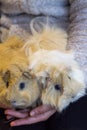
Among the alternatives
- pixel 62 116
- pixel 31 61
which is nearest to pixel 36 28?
pixel 31 61

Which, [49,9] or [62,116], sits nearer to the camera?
[62,116]

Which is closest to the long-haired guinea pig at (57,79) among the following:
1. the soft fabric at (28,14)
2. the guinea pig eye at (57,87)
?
the guinea pig eye at (57,87)

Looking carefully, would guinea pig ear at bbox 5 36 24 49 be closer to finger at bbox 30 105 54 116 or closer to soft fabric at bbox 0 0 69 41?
soft fabric at bbox 0 0 69 41

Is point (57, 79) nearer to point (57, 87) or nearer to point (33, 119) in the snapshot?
point (57, 87)

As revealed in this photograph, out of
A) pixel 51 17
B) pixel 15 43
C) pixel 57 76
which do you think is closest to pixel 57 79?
pixel 57 76

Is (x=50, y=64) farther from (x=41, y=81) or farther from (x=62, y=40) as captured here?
(x=62, y=40)

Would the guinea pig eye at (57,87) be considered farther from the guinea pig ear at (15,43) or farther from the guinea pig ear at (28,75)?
the guinea pig ear at (15,43)
